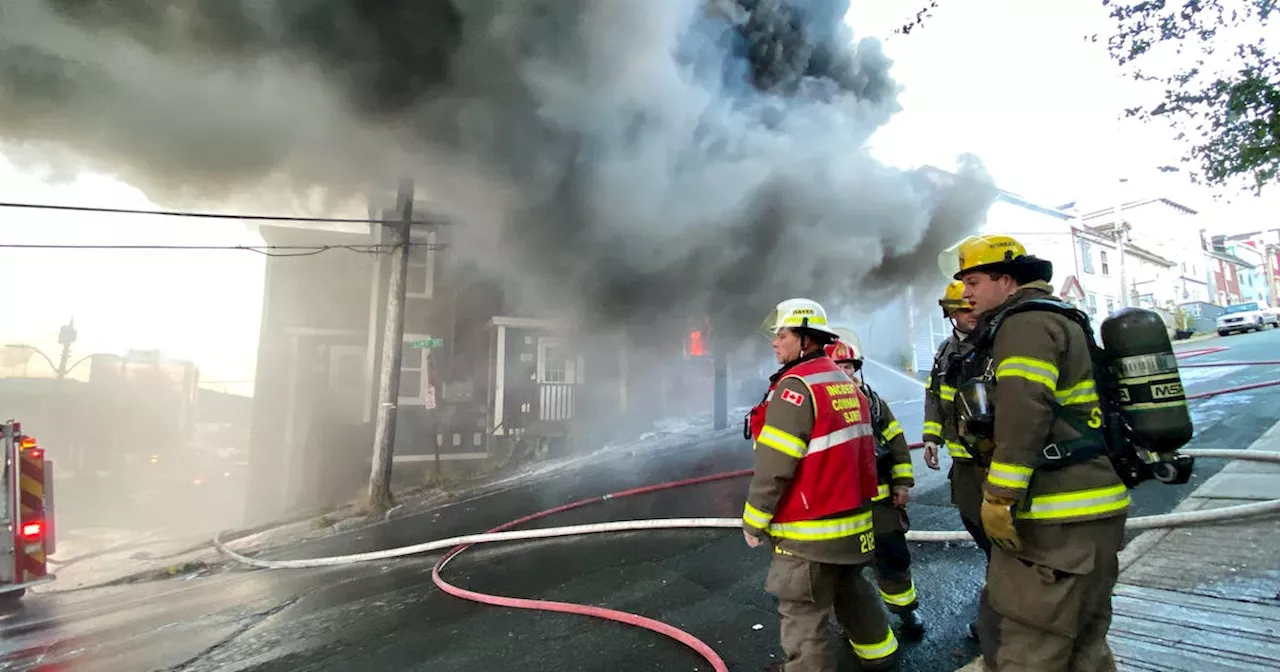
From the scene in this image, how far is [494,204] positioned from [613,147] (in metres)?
2.08

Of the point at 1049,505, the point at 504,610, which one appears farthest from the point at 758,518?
the point at 504,610

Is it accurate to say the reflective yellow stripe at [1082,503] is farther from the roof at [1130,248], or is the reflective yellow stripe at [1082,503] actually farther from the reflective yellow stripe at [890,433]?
the roof at [1130,248]

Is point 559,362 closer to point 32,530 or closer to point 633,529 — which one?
point 633,529

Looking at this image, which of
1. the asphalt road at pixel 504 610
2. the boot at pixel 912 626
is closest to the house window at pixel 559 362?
the asphalt road at pixel 504 610

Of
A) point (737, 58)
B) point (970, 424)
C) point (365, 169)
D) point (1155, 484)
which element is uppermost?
point (737, 58)

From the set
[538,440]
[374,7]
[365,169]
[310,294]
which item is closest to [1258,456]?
[374,7]

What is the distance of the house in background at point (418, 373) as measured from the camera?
1198cm

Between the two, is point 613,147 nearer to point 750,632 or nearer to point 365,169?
point 365,169

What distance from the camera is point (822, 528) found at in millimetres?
2004

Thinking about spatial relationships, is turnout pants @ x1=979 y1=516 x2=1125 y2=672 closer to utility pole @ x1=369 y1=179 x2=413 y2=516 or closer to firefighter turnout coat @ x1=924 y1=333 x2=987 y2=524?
firefighter turnout coat @ x1=924 y1=333 x2=987 y2=524

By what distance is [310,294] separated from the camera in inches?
501

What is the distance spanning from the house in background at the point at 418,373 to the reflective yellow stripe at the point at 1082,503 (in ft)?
33.3

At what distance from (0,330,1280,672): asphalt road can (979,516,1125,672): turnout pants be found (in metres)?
0.73

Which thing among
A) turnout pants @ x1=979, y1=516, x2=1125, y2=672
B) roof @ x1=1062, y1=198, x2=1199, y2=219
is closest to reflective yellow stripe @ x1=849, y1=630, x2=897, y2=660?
turnout pants @ x1=979, y1=516, x2=1125, y2=672
